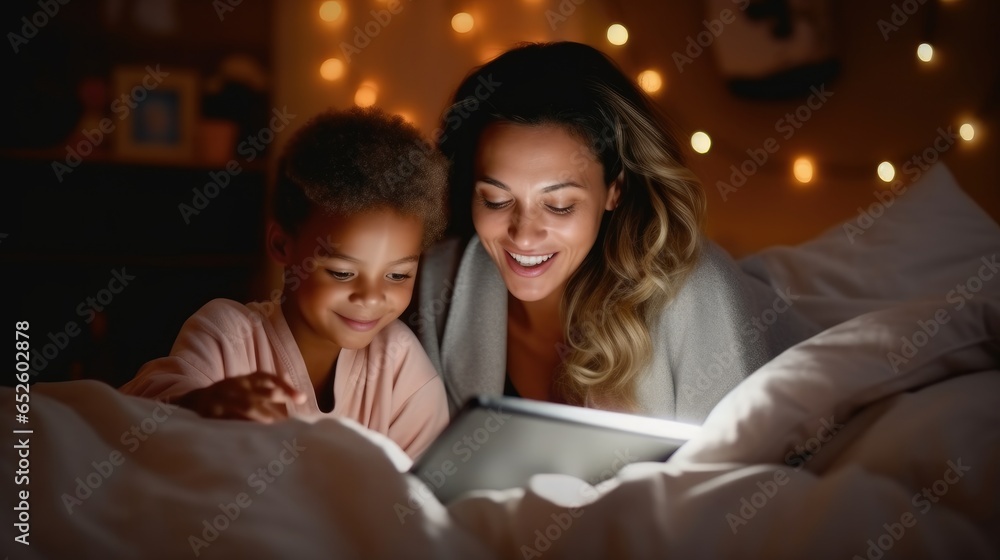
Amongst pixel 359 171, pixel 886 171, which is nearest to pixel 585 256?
pixel 359 171

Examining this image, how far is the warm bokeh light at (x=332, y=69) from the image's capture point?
2461 millimetres

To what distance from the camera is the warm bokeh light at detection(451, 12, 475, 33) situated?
7.95 feet

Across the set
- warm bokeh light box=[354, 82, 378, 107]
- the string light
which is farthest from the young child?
warm bokeh light box=[354, 82, 378, 107]

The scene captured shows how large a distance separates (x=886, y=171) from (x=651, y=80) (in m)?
0.65

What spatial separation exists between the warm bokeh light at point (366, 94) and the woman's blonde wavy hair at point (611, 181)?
3.63ft

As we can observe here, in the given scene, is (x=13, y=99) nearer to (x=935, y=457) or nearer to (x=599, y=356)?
(x=599, y=356)

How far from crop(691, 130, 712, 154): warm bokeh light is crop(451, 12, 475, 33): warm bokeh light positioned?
76cm

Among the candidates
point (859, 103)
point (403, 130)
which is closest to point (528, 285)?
point (403, 130)

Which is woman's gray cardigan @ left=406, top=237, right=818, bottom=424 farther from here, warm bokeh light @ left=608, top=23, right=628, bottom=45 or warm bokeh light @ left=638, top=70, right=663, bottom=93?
warm bokeh light @ left=608, top=23, right=628, bottom=45

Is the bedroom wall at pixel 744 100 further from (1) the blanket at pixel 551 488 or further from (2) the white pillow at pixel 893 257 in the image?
(1) the blanket at pixel 551 488

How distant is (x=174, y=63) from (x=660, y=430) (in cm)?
220

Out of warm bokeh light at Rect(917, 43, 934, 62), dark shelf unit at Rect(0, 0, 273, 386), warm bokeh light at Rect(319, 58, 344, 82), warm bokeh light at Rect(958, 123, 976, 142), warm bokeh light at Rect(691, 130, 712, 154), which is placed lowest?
dark shelf unit at Rect(0, 0, 273, 386)

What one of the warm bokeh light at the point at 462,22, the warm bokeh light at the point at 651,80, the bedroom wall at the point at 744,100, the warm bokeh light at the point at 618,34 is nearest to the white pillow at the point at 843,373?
the bedroom wall at the point at 744,100

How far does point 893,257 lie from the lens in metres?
1.64
